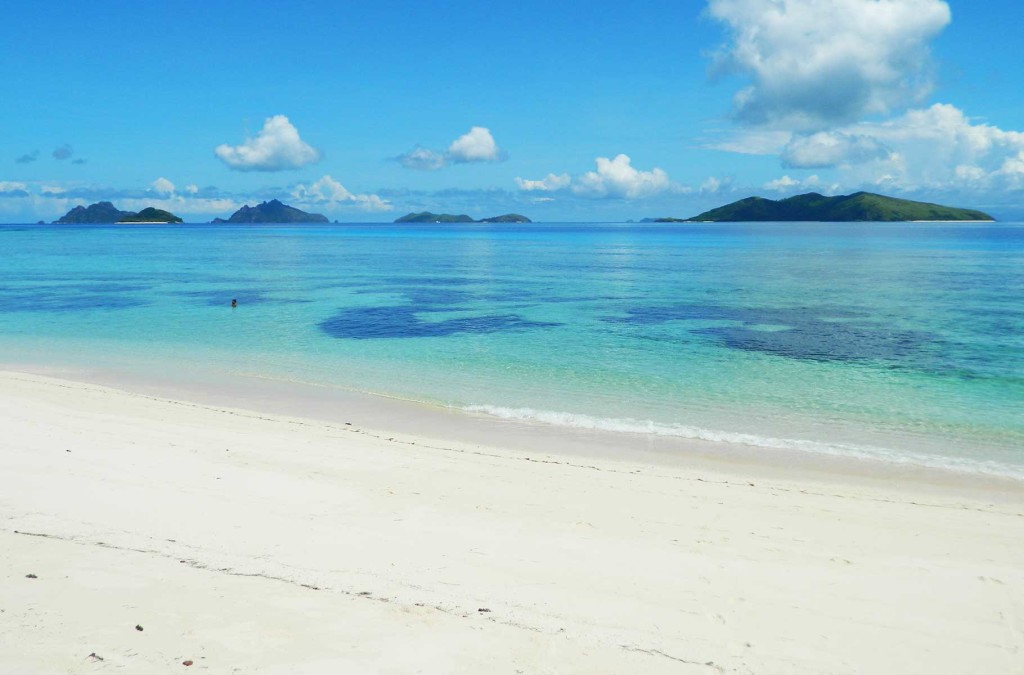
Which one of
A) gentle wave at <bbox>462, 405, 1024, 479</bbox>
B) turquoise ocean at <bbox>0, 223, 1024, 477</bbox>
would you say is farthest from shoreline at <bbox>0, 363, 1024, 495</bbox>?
turquoise ocean at <bbox>0, 223, 1024, 477</bbox>

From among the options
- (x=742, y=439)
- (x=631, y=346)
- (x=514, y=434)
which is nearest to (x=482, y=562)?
(x=514, y=434)

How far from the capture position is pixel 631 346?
93.4 feet

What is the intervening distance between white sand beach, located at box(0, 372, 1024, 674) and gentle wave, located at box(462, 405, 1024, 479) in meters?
1.10

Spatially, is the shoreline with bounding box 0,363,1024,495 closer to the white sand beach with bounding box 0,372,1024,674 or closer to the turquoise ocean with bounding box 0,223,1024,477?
the white sand beach with bounding box 0,372,1024,674

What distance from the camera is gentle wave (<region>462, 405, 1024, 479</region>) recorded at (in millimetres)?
14883

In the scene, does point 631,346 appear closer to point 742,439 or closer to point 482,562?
point 742,439

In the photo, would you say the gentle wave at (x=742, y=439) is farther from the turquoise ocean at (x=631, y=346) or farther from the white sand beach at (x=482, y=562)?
the white sand beach at (x=482, y=562)

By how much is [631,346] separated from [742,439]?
12.0 m

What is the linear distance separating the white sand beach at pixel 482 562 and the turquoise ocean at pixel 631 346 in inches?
163

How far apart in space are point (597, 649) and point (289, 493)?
21.1 feet

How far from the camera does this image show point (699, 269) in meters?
70.3

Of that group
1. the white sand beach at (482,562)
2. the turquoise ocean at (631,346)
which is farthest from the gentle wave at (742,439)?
the white sand beach at (482,562)

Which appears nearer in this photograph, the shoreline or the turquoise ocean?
the shoreline

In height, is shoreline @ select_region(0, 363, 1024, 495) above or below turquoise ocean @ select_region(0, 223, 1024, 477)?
below
